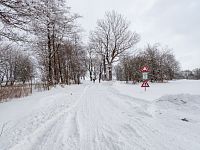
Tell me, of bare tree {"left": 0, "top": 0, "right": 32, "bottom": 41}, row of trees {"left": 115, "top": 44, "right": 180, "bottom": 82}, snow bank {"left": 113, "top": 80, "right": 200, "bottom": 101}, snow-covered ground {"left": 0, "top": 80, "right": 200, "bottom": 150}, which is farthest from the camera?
row of trees {"left": 115, "top": 44, "right": 180, "bottom": 82}

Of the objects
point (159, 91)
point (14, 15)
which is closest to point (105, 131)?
point (14, 15)

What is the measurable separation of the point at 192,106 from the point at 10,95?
1168 cm

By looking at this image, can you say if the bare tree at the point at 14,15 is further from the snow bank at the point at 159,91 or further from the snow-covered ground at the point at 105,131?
the snow bank at the point at 159,91

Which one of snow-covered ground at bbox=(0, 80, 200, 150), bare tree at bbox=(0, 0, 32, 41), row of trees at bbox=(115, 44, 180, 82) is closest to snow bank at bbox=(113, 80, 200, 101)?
snow-covered ground at bbox=(0, 80, 200, 150)

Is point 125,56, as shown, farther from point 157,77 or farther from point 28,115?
point 28,115

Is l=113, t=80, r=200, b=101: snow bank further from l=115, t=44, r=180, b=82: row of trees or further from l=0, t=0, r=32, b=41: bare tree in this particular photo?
l=115, t=44, r=180, b=82: row of trees

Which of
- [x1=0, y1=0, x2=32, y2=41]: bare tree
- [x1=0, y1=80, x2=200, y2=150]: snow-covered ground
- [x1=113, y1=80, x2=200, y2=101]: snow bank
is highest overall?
[x1=0, y1=0, x2=32, y2=41]: bare tree

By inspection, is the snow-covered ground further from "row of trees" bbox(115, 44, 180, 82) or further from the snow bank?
"row of trees" bbox(115, 44, 180, 82)

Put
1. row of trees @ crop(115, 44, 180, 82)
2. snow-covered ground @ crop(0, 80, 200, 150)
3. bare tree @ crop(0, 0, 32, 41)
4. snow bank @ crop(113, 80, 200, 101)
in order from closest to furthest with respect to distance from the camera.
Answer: snow-covered ground @ crop(0, 80, 200, 150) → bare tree @ crop(0, 0, 32, 41) → snow bank @ crop(113, 80, 200, 101) → row of trees @ crop(115, 44, 180, 82)

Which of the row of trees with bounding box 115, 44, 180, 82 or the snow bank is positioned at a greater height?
the row of trees with bounding box 115, 44, 180, 82

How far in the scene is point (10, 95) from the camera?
1480cm

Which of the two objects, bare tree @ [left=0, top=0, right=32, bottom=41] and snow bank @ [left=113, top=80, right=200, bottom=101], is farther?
snow bank @ [left=113, top=80, right=200, bottom=101]

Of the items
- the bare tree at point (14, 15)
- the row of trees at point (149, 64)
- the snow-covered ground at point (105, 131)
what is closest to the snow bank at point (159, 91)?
the snow-covered ground at point (105, 131)

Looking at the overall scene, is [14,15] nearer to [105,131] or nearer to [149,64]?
[105,131]
